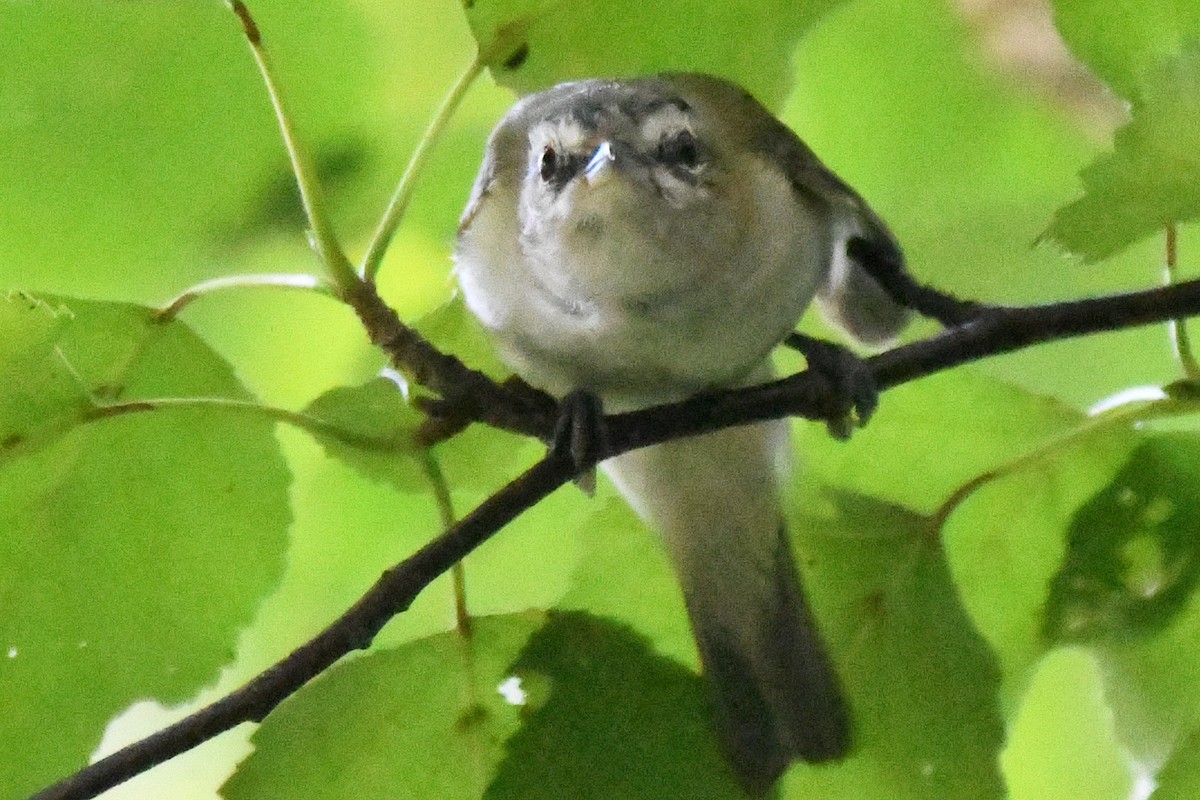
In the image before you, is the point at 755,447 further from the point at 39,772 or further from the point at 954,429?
the point at 39,772

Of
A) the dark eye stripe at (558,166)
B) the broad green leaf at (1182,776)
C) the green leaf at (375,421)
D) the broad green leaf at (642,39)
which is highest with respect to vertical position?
the broad green leaf at (642,39)

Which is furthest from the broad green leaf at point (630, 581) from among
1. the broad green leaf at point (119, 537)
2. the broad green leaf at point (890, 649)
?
the broad green leaf at point (119, 537)

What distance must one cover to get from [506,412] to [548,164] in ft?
0.31

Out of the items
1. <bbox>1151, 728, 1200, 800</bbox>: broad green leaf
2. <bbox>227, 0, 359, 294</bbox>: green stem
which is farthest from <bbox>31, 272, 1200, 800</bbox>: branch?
<bbox>1151, 728, 1200, 800</bbox>: broad green leaf

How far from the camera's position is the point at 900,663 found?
40 cm

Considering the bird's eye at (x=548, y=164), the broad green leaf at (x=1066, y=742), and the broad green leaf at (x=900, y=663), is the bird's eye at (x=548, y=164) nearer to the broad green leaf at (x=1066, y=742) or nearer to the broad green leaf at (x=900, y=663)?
the broad green leaf at (x=900, y=663)

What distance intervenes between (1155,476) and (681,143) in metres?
0.19

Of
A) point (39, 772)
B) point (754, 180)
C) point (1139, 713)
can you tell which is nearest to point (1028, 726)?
point (1139, 713)

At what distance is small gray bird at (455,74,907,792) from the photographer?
0.39 meters

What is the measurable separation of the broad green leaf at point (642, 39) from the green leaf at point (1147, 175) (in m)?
0.13

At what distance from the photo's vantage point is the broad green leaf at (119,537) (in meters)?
0.37

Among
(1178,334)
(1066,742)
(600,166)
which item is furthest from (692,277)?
(1066,742)

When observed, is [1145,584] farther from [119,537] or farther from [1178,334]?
[119,537]

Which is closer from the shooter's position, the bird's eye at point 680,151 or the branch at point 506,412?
the branch at point 506,412
